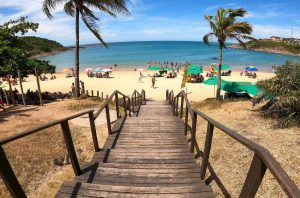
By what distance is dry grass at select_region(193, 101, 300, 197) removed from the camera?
5.71m

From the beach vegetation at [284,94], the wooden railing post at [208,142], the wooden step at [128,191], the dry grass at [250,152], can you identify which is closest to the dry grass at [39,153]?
the wooden step at [128,191]

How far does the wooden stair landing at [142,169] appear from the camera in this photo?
3.69 metres

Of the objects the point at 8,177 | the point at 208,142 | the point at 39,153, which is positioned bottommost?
the point at 39,153

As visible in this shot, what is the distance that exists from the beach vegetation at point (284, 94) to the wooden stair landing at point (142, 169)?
4.18 m

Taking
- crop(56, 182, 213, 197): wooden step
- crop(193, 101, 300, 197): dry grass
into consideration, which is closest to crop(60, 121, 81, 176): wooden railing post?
crop(56, 182, 213, 197): wooden step

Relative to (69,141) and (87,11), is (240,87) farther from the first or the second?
(69,141)

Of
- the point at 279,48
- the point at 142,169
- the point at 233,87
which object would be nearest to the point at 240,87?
the point at 233,87

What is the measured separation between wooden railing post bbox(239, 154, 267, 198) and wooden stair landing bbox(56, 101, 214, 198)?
43.2 inches

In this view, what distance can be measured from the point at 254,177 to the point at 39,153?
8139mm

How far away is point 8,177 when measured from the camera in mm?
2926

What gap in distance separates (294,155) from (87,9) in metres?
14.8

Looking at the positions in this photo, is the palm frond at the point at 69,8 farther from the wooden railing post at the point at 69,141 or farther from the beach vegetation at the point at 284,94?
the wooden railing post at the point at 69,141

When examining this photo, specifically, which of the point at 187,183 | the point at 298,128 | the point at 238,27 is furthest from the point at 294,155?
the point at 238,27

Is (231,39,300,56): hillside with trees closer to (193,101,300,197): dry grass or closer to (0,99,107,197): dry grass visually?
(193,101,300,197): dry grass
